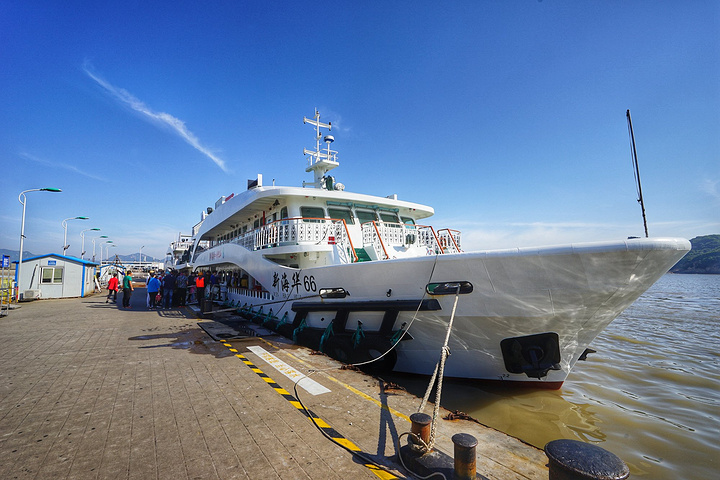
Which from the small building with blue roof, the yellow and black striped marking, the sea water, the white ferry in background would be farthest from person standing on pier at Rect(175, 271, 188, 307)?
the sea water

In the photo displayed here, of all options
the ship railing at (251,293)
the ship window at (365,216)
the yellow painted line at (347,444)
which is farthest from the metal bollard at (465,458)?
the ship window at (365,216)

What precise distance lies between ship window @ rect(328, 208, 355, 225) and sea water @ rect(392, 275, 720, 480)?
206 inches

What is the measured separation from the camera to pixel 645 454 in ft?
14.0

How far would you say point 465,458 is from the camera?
2451 mm

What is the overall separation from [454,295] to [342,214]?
19.5 feet

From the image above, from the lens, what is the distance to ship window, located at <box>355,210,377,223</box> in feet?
35.3

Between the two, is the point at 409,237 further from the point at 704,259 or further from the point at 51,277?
the point at 704,259

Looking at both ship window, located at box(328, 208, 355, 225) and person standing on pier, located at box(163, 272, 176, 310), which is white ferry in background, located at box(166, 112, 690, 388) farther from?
person standing on pier, located at box(163, 272, 176, 310)

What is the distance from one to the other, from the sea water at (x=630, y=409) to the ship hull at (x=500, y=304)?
400 millimetres

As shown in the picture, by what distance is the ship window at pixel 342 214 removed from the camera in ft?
34.0

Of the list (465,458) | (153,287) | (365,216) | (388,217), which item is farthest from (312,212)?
(153,287)

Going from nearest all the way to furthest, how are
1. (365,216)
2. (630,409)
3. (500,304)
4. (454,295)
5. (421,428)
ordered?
(421,428) < (500,304) < (454,295) < (630,409) < (365,216)

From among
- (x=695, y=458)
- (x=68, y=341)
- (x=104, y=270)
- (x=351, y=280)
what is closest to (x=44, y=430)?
(x=351, y=280)

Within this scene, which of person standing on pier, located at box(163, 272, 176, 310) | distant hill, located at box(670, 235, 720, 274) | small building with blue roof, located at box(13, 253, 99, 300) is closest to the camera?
person standing on pier, located at box(163, 272, 176, 310)
